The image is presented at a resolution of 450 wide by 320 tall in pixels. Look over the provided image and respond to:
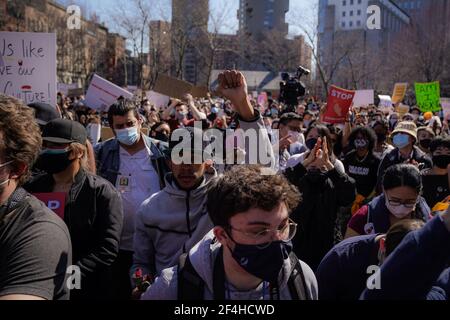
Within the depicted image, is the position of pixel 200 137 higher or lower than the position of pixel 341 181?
higher

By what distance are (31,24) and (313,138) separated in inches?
1701

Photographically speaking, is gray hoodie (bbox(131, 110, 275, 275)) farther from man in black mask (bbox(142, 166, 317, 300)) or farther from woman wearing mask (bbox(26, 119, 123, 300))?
man in black mask (bbox(142, 166, 317, 300))

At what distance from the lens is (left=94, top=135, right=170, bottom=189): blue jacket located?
393cm

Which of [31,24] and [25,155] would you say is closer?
A: [25,155]

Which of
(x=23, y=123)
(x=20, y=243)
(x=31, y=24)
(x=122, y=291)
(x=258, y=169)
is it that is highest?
A: (x=31, y=24)

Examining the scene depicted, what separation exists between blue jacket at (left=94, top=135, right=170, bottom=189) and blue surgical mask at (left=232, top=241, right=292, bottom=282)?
1.95 metres

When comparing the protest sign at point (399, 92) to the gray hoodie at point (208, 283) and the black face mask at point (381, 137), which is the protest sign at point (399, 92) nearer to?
the black face mask at point (381, 137)

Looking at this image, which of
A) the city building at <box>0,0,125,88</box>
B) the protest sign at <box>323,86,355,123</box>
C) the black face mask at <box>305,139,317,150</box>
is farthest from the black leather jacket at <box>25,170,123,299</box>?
the city building at <box>0,0,125,88</box>

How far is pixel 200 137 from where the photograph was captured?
3.36 metres

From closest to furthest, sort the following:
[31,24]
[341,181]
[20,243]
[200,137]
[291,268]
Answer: [20,243] < [291,268] < [200,137] < [341,181] < [31,24]

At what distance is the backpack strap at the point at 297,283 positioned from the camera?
204 centimetres

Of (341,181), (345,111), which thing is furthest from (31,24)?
(341,181)

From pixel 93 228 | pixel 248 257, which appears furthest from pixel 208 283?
pixel 93 228

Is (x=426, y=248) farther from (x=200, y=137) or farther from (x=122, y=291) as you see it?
(x=122, y=291)
